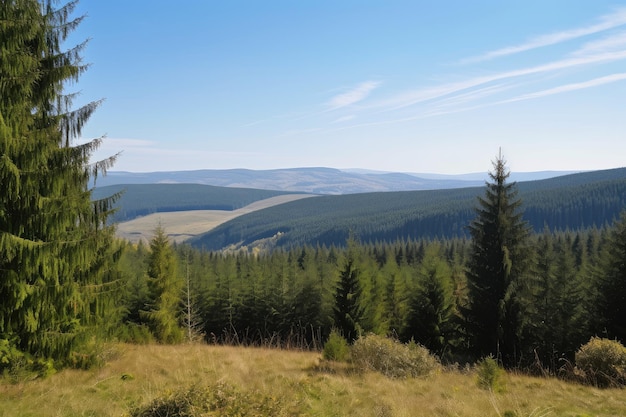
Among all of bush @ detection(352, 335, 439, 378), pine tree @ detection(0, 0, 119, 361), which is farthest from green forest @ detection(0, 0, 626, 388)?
bush @ detection(352, 335, 439, 378)

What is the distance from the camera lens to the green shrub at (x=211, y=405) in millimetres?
4047

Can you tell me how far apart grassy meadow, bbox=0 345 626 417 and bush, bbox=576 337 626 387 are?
6.36 feet

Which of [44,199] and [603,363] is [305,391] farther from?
[603,363]

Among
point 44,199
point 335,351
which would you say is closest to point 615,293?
point 335,351

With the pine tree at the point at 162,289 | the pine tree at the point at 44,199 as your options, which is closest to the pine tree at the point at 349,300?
the pine tree at the point at 162,289

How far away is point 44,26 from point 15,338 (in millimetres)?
6326

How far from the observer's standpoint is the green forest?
754 centimetres

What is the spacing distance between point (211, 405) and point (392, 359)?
23.6 feet

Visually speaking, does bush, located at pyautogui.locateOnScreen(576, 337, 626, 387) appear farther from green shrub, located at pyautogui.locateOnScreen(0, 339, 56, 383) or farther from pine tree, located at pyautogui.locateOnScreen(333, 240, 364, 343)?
pine tree, located at pyautogui.locateOnScreen(333, 240, 364, 343)

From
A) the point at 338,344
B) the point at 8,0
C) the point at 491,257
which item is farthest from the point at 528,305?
the point at 8,0

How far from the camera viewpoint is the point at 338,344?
1189 centimetres

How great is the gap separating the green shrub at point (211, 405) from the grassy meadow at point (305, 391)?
0.57ft

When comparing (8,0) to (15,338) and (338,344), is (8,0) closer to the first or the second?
(15,338)

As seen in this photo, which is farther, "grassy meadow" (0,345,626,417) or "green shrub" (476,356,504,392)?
"green shrub" (476,356,504,392)
